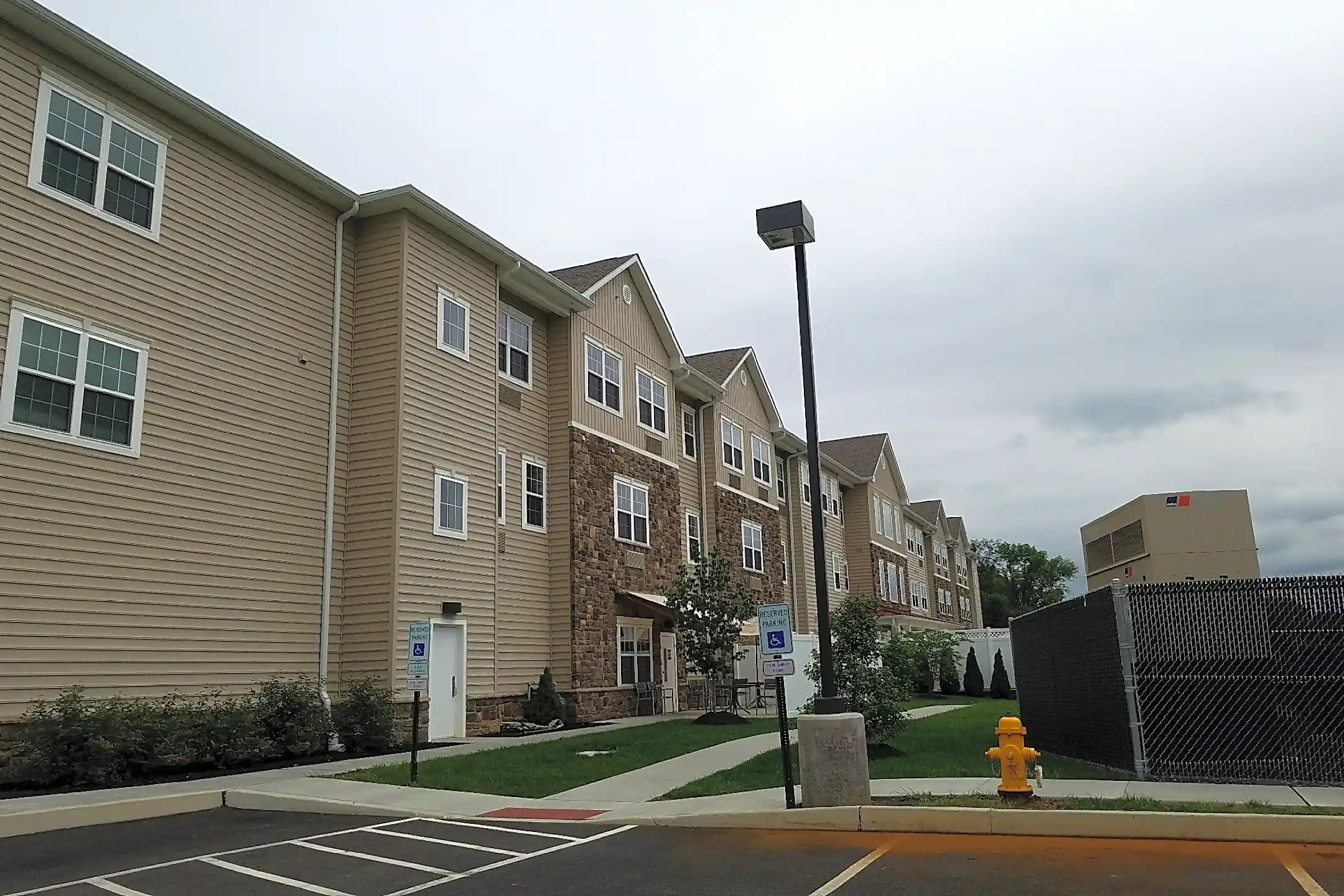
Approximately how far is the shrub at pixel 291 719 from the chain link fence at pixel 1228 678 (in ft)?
37.9

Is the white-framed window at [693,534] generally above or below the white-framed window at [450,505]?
above

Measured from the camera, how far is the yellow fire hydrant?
9844 millimetres

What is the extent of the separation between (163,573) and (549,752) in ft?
20.9

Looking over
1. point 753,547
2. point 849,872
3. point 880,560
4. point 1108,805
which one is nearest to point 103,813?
point 849,872

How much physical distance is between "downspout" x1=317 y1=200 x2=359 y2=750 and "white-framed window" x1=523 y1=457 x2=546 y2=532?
536 centimetres

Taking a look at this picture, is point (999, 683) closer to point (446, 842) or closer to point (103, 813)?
point (446, 842)

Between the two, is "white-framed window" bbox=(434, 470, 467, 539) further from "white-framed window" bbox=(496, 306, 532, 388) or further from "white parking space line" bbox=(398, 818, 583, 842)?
"white parking space line" bbox=(398, 818, 583, 842)

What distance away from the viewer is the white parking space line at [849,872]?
7266 millimetres

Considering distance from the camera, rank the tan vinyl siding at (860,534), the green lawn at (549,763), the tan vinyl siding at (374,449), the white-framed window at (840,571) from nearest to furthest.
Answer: the green lawn at (549,763), the tan vinyl siding at (374,449), the white-framed window at (840,571), the tan vinyl siding at (860,534)

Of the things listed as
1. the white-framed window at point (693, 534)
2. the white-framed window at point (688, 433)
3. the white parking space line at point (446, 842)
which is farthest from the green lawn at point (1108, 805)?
the white-framed window at point (688, 433)

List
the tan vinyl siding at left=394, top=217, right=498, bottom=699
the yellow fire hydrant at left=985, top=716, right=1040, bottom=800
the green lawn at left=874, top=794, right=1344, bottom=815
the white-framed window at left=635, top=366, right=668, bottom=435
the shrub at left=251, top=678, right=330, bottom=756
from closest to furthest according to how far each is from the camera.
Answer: the green lawn at left=874, top=794, right=1344, bottom=815 < the yellow fire hydrant at left=985, top=716, right=1040, bottom=800 < the shrub at left=251, top=678, right=330, bottom=756 < the tan vinyl siding at left=394, top=217, right=498, bottom=699 < the white-framed window at left=635, top=366, right=668, bottom=435

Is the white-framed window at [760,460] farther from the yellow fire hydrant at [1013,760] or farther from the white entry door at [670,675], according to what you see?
the yellow fire hydrant at [1013,760]

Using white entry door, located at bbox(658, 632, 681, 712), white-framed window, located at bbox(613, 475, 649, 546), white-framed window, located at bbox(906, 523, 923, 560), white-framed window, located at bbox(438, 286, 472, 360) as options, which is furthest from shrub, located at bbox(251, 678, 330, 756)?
white-framed window, located at bbox(906, 523, 923, 560)

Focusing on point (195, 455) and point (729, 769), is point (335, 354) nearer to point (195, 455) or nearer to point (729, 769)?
point (195, 455)
